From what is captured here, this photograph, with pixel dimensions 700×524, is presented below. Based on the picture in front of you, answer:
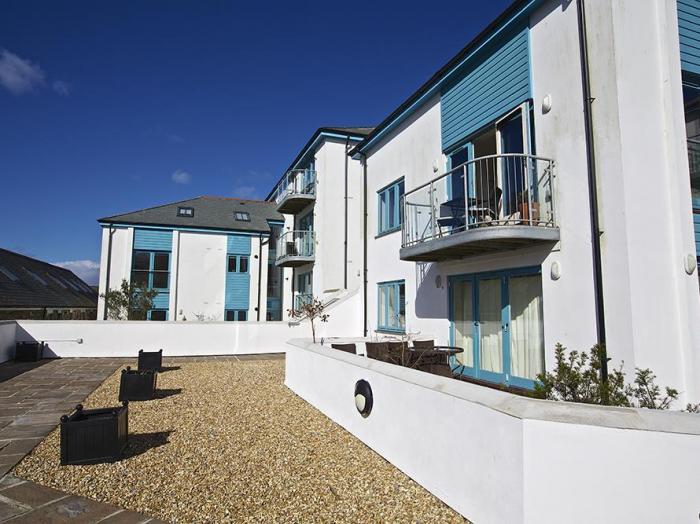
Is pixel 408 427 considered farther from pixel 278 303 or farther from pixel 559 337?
pixel 278 303

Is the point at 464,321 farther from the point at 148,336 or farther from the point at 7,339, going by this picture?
the point at 7,339

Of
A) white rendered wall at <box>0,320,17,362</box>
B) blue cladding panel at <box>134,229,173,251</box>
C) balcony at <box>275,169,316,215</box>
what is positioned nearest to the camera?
white rendered wall at <box>0,320,17,362</box>

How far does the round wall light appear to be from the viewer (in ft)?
18.0

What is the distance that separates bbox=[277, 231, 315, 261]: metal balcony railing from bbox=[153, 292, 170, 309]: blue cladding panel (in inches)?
310

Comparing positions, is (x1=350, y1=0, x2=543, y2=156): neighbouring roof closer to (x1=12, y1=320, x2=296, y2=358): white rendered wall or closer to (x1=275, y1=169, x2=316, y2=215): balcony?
(x1=275, y1=169, x2=316, y2=215): balcony

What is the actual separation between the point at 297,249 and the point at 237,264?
27.0 ft

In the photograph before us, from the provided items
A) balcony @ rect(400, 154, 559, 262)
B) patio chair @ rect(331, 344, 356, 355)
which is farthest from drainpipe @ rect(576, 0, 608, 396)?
patio chair @ rect(331, 344, 356, 355)

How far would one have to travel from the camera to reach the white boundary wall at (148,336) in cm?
1372

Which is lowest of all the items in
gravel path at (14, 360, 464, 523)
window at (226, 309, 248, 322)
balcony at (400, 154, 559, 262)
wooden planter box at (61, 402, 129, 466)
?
gravel path at (14, 360, 464, 523)

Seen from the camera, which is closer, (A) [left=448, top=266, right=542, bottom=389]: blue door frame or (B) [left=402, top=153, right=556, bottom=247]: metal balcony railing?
(B) [left=402, top=153, right=556, bottom=247]: metal balcony railing

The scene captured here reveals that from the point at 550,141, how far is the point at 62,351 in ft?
47.9

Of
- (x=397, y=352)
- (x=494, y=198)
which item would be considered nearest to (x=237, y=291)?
(x=397, y=352)

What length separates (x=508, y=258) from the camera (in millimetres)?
7895

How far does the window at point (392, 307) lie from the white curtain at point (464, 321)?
2.39 m
